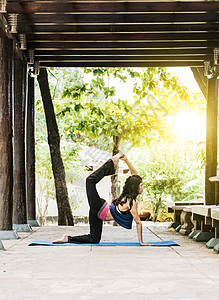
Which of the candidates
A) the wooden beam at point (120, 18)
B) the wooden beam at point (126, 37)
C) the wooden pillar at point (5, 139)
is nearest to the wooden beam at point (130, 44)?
the wooden beam at point (126, 37)

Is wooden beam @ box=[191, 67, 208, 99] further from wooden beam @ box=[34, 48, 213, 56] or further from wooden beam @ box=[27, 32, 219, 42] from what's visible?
wooden beam @ box=[27, 32, 219, 42]

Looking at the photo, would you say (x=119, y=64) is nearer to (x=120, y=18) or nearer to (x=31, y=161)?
(x=31, y=161)

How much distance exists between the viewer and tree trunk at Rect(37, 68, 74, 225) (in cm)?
1309

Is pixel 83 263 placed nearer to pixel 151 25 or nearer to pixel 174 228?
pixel 151 25

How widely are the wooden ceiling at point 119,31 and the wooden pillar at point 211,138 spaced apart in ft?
2.05

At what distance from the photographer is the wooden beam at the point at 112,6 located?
7.10m

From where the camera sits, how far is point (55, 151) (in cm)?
1316

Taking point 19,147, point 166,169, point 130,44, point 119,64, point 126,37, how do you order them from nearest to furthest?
point 126,37 < point 19,147 < point 130,44 < point 119,64 < point 166,169

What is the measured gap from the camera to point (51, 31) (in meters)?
8.36

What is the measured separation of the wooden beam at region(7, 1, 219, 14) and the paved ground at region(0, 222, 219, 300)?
3.10 m

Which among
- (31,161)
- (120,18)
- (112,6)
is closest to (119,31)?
(120,18)

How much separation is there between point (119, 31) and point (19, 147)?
2517mm

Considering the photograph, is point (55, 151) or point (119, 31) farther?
point (55, 151)

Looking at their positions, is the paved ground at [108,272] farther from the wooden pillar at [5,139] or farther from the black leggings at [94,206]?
the wooden pillar at [5,139]
